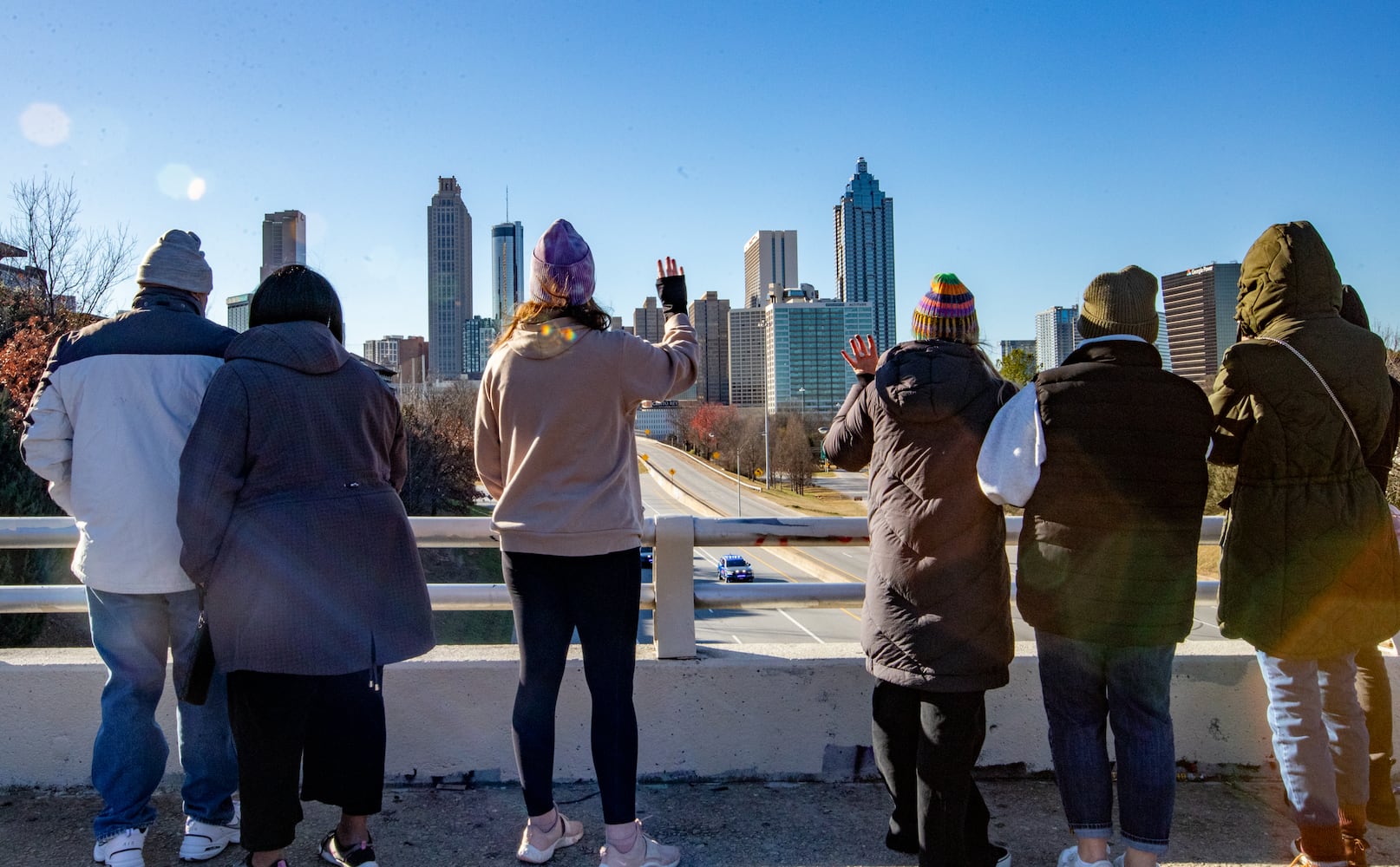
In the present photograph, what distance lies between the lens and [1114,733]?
2877 mm

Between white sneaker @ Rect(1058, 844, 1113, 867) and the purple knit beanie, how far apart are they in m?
→ 2.41

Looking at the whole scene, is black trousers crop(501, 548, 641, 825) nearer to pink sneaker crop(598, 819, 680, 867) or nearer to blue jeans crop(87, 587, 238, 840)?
pink sneaker crop(598, 819, 680, 867)

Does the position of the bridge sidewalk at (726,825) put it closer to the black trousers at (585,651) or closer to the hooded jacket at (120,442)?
the black trousers at (585,651)

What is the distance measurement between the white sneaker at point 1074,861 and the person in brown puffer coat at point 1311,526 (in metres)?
0.69

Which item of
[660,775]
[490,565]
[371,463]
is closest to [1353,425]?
[660,775]

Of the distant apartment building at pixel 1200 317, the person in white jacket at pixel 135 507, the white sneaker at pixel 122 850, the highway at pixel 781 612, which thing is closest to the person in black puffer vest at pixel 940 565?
the highway at pixel 781 612

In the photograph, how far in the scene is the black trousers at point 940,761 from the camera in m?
2.89

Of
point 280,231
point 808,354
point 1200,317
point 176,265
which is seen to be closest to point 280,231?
point 280,231

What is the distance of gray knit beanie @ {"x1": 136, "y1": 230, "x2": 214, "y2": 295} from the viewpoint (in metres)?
3.18

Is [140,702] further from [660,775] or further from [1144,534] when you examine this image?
[1144,534]

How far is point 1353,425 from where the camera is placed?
9.94ft

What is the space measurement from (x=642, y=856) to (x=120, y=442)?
217cm

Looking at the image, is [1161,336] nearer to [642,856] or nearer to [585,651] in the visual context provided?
[585,651]

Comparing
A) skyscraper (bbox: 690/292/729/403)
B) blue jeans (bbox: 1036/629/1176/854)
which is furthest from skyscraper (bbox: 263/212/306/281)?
skyscraper (bbox: 690/292/729/403)
